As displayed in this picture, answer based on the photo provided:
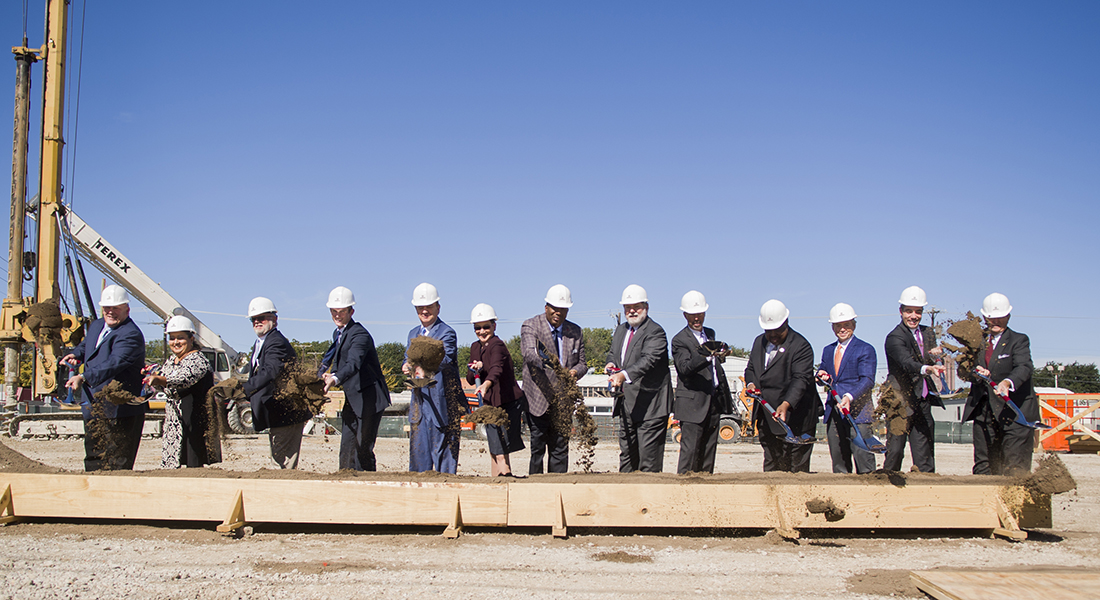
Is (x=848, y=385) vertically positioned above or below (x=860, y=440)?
above

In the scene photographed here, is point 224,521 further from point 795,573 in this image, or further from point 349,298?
point 795,573

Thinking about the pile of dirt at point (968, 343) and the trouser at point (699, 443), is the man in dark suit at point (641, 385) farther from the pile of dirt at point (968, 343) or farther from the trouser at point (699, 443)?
the pile of dirt at point (968, 343)

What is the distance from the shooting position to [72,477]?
18.6 ft

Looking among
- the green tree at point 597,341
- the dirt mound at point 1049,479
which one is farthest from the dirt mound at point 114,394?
the green tree at point 597,341

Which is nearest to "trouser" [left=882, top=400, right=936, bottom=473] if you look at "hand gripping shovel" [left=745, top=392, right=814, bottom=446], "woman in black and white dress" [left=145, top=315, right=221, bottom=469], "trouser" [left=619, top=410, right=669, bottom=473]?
"hand gripping shovel" [left=745, top=392, right=814, bottom=446]

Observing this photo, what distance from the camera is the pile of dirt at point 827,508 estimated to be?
207 inches

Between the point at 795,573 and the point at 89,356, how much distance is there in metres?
6.05

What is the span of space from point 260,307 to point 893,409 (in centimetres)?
532

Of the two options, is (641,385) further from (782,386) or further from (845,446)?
(845,446)

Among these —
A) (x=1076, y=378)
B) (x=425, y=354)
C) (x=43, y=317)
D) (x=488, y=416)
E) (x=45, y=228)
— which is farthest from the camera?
(x=1076, y=378)

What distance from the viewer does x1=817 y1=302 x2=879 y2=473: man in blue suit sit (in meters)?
6.78

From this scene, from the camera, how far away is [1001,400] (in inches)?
255

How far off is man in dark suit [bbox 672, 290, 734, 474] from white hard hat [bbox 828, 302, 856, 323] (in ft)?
4.17

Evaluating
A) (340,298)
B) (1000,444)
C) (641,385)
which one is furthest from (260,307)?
(1000,444)
